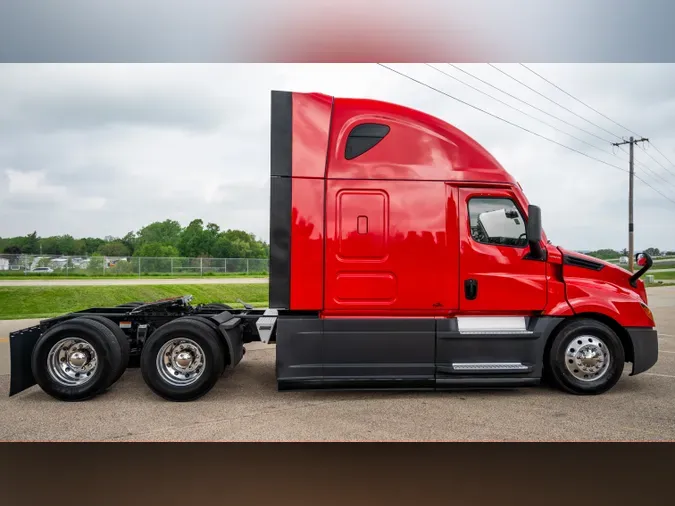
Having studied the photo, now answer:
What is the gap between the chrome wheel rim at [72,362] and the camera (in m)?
5.99

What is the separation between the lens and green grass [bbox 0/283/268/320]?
56.8 ft

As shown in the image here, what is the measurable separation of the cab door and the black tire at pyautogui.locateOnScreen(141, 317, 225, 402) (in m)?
2.97

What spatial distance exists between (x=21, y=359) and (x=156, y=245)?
911 inches

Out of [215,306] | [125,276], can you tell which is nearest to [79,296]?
[125,276]

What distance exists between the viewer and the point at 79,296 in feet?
61.9

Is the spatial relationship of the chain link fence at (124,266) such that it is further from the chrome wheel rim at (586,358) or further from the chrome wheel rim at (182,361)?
the chrome wheel rim at (586,358)

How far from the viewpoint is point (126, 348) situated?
Answer: 20.3ft

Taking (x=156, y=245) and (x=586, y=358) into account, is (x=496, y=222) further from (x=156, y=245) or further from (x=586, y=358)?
(x=156, y=245)

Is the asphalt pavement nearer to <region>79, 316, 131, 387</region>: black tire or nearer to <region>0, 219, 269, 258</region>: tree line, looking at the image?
<region>0, 219, 269, 258</region>: tree line

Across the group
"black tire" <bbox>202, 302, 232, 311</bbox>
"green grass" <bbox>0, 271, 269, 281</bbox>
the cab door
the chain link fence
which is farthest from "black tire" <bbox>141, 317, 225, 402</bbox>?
"green grass" <bbox>0, 271, 269, 281</bbox>

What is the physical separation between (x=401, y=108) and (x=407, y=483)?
166 inches

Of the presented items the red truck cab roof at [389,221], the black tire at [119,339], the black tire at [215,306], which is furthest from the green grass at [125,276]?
the red truck cab roof at [389,221]

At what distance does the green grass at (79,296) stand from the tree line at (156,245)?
4035mm

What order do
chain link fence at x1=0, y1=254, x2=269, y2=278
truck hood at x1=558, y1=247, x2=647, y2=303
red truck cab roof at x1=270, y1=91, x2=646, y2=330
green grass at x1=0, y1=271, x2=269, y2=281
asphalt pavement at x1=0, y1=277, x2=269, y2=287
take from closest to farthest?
red truck cab roof at x1=270, y1=91, x2=646, y2=330 → truck hood at x1=558, y1=247, x2=647, y2=303 → asphalt pavement at x1=0, y1=277, x2=269, y2=287 → green grass at x1=0, y1=271, x2=269, y2=281 → chain link fence at x1=0, y1=254, x2=269, y2=278
